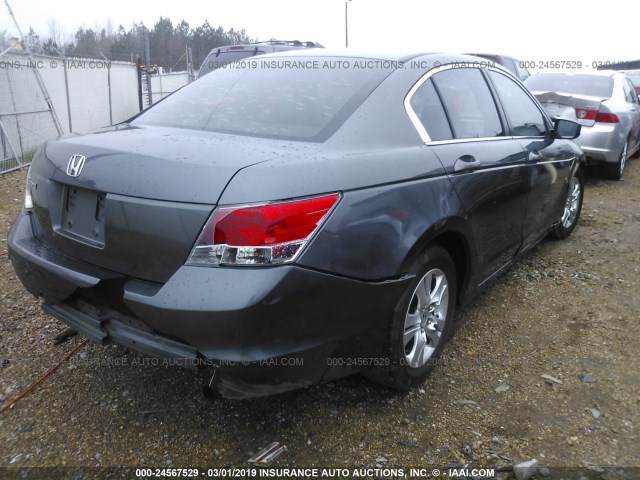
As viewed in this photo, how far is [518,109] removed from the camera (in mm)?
3652

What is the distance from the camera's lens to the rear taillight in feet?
5.93

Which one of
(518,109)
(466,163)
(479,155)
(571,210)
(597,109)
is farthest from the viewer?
(597,109)

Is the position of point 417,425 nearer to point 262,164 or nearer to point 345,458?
point 345,458

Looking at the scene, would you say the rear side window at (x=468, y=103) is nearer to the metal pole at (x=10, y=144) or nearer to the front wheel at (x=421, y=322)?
the front wheel at (x=421, y=322)

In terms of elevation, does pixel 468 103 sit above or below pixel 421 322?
above

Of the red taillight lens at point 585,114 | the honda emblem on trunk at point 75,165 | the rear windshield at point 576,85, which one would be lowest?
the honda emblem on trunk at point 75,165

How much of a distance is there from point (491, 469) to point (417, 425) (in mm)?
370

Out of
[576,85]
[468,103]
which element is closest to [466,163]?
[468,103]

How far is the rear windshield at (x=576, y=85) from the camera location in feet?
25.6

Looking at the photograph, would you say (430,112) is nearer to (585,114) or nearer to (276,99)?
(276,99)

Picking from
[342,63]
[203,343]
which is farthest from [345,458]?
[342,63]

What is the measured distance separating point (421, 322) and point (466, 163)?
2.69ft

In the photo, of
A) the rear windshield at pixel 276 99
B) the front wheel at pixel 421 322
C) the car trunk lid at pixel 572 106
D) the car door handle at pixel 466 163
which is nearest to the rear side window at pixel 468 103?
the car door handle at pixel 466 163

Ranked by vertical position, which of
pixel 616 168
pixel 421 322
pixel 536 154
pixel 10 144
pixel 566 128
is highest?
pixel 566 128
